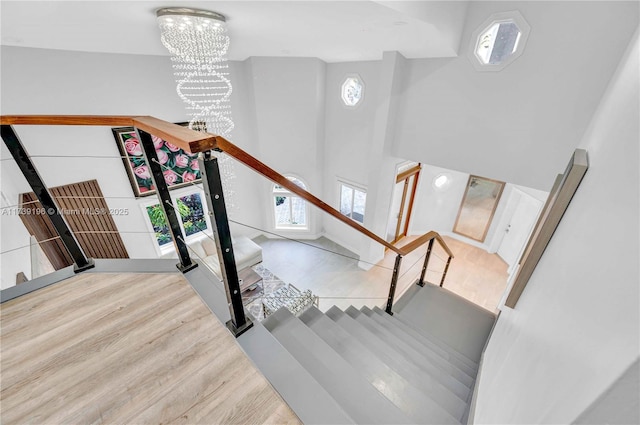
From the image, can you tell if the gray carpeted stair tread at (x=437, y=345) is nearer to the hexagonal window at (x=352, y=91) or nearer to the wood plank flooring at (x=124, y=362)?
the wood plank flooring at (x=124, y=362)

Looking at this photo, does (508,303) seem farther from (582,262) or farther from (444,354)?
(582,262)

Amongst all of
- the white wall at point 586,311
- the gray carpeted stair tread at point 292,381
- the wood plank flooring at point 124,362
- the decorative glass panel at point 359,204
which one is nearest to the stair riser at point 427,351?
the white wall at point 586,311

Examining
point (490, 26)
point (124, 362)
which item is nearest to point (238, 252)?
point (124, 362)

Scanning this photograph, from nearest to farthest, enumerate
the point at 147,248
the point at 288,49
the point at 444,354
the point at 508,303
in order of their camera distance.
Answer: the point at 508,303 → the point at 444,354 → the point at 288,49 → the point at 147,248

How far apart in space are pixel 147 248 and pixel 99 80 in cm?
322

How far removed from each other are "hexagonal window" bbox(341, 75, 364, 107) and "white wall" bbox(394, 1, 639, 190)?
1063 mm

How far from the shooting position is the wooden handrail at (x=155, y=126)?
0.87 m

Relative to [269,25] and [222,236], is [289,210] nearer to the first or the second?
[269,25]

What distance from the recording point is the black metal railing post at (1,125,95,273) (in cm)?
137

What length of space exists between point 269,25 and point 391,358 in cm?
349

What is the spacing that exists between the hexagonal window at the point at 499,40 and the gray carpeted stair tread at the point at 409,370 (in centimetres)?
374

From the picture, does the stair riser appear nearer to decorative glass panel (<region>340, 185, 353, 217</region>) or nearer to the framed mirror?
decorative glass panel (<region>340, 185, 353, 217</region>)

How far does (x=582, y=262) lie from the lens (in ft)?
2.47

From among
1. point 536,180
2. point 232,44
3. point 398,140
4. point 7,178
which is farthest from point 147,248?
point 536,180
